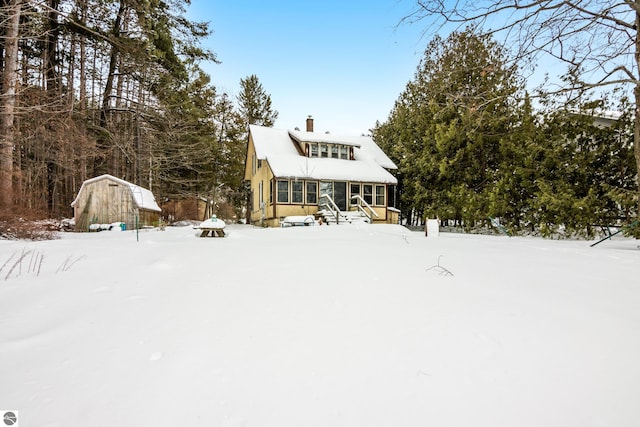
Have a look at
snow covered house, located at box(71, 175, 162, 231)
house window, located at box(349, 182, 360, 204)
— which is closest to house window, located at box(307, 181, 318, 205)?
house window, located at box(349, 182, 360, 204)

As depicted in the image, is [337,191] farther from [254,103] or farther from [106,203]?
[254,103]

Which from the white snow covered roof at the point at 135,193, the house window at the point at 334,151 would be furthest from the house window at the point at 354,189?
the white snow covered roof at the point at 135,193

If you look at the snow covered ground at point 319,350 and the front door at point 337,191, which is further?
the front door at point 337,191

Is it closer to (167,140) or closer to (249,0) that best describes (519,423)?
(249,0)

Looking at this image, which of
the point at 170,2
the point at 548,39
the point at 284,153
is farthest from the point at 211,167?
the point at 548,39

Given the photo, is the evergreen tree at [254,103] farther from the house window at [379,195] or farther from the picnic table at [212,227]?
the picnic table at [212,227]

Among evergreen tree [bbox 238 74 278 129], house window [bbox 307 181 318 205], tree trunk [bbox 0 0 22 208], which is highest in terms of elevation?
evergreen tree [bbox 238 74 278 129]

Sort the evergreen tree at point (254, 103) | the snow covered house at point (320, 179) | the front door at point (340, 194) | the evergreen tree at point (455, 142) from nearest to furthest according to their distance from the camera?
the evergreen tree at point (455, 142) < the snow covered house at point (320, 179) < the front door at point (340, 194) < the evergreen tree at point (254, 103)

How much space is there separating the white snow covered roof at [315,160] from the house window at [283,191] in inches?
30.1

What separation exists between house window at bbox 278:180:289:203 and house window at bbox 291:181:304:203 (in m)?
0.28

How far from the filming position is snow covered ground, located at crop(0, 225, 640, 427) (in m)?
1.36

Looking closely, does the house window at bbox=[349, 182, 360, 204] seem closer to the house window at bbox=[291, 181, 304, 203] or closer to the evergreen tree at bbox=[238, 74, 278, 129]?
the house window at bbox=[291, 181, 304, 203]

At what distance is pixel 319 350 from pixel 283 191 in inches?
568

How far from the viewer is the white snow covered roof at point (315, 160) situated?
16.0 meters
